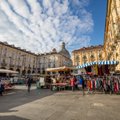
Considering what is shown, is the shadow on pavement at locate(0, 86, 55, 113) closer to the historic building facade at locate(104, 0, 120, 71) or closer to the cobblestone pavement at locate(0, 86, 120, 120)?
the cobblestone pavement at locate(0, 86, 120, 120)

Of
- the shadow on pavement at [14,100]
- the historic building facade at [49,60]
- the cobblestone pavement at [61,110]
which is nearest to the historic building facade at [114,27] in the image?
the cobblestone pavement at [61,110]

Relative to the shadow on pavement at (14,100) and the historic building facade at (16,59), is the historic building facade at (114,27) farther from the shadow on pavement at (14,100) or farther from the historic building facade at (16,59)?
the historic building facade at (16,59)

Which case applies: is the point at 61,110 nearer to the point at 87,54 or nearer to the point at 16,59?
the point at 16,59

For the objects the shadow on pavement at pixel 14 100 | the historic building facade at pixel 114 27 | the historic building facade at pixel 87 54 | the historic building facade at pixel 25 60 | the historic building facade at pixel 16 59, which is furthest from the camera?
the historic building facade at pixel 87 54

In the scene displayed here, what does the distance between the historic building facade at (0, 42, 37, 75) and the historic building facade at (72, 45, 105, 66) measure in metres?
22.9

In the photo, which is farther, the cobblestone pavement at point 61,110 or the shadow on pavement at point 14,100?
the shadow on pavement at point 14,100

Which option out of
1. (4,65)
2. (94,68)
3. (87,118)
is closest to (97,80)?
(94,68)

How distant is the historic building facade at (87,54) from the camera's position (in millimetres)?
65375

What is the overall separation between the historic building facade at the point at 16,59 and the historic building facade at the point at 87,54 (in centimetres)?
2295

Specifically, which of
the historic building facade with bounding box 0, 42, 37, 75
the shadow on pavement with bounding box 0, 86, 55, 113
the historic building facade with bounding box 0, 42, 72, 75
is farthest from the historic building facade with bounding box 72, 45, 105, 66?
the shadow on pavement with bounding box 0, 86, 55, 113

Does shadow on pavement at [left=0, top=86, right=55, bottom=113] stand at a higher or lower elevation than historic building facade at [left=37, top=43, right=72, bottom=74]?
lower

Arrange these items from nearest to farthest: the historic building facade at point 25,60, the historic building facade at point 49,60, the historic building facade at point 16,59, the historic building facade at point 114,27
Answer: the historic building facade at point 114,27
the historic building facade at point 16,59
the historic building facade at point 25,60
the historic building facade at point 49,60

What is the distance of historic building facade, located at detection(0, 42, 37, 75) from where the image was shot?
189 feet

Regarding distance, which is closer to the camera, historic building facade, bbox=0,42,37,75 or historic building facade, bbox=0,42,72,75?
historic building facade, bbox=0,42,37,75
